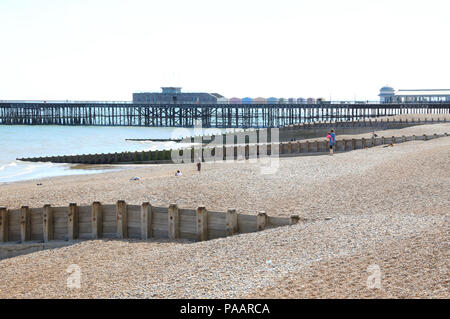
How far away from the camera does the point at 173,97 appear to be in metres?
107

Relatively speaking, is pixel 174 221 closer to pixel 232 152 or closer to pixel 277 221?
pixel 277 221

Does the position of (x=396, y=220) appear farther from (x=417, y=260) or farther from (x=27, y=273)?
(x=27, y=273)

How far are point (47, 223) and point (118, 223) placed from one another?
5.45 feet

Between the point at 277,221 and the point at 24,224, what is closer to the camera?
the point at 277,221

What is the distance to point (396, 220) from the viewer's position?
11.8m

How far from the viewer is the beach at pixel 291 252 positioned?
8695 millimetres

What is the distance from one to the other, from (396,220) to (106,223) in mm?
6422

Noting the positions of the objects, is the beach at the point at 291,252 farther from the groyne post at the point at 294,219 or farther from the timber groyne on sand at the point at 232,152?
the timber groyne on sand at the point at 232,152

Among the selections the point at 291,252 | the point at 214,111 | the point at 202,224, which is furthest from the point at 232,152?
the point at 214,111

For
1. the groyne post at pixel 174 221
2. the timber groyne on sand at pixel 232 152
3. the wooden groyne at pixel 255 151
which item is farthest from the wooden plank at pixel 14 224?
the wooden groyne at pixel 255 151

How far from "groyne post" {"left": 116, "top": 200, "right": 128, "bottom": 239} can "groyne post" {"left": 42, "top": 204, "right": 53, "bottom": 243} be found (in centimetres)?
160

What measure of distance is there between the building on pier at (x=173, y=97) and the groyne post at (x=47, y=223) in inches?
3488

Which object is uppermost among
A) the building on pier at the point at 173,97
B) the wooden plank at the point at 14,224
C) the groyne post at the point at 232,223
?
the building on pier at the point at 173,97

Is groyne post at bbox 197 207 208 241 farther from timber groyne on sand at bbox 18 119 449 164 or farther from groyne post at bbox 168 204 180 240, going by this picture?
timber groyne on sand at bbox 18 119 449 164
